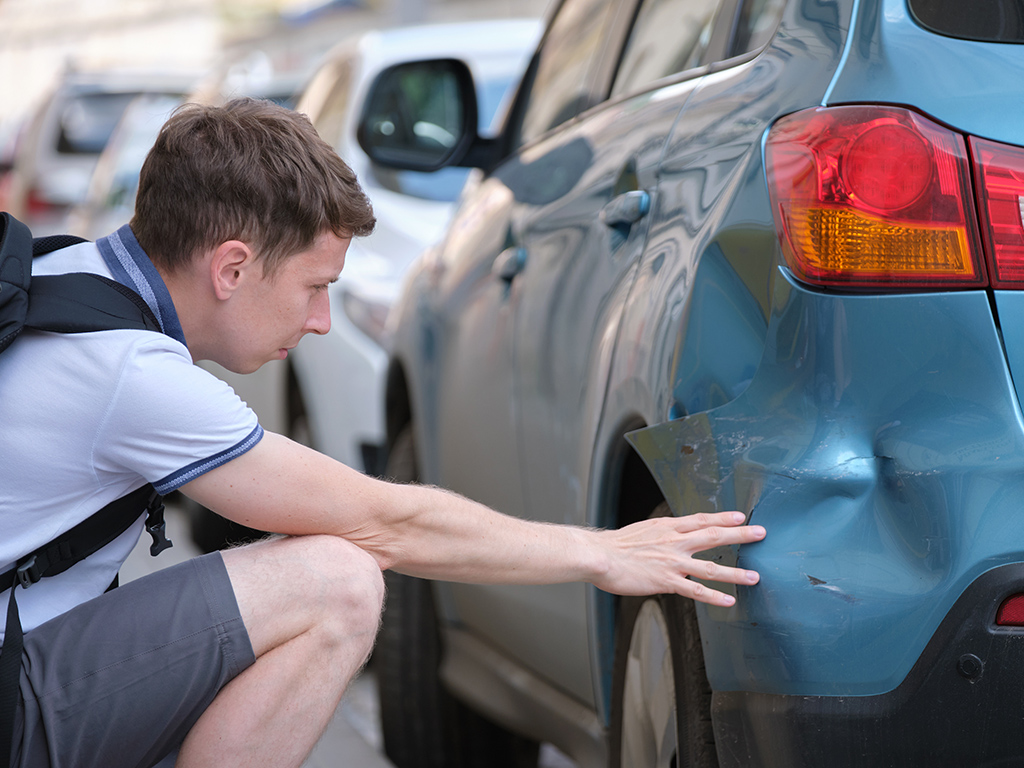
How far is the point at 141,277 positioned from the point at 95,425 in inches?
9.9

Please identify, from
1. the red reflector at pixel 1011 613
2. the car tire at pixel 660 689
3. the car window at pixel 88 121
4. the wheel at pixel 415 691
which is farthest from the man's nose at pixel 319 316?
the car window at pixel 88 121

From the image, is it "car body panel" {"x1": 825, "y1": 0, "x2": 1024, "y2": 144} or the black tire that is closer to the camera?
"car body panel" {"x1": 825, "y1": 0, "x2": 1024, "y2": 144}

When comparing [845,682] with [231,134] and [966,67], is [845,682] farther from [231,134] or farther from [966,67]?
[231,134]

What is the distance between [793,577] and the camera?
1.53 metres

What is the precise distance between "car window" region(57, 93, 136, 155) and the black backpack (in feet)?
36.7

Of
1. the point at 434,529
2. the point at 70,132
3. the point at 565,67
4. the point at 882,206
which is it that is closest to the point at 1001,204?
the point at 882,206

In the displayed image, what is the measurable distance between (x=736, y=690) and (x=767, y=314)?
45cm

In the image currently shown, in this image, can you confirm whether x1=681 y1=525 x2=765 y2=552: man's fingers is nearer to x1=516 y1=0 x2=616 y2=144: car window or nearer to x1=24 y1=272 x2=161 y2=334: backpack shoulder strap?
x1=24 y1=272 x2=161 y2=334: backpack shoulder strap

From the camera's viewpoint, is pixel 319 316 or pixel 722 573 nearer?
pixel 722 573

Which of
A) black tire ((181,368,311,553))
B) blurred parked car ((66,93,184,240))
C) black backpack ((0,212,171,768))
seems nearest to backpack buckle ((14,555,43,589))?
black backpack ((0,212,171,768))

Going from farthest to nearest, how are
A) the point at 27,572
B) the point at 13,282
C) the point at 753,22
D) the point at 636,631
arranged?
the point at 753,22, the point at 636,631, the point at 27,572, the point at 13,282

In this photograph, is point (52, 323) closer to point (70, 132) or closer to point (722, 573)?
point (722, 573)

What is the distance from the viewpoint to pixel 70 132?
12.4 meters

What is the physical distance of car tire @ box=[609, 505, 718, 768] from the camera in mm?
1745
